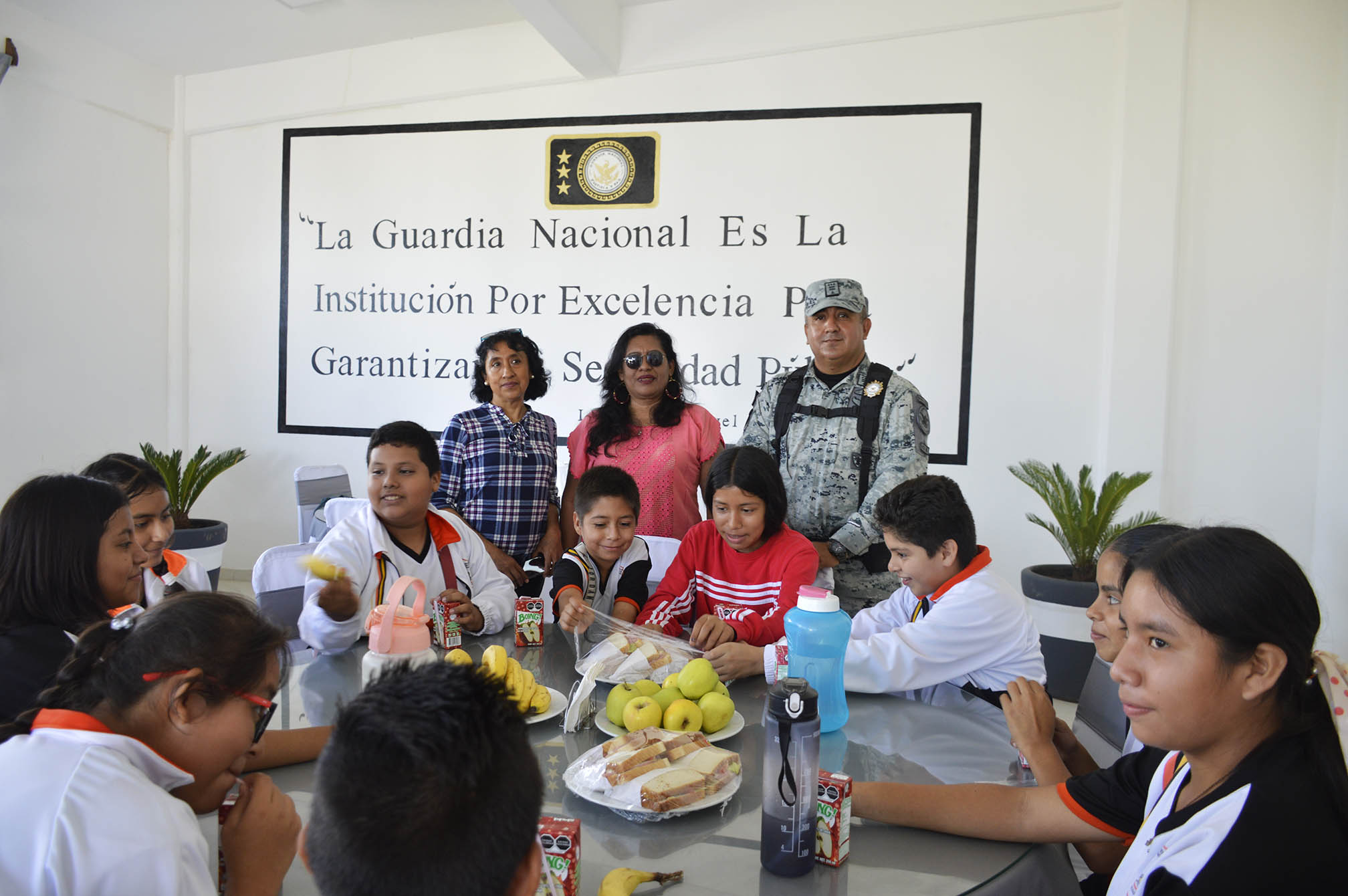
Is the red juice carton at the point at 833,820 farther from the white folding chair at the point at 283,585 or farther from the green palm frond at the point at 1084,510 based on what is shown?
the green palm frond at the point at 1084,510

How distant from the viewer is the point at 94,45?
17.7ft

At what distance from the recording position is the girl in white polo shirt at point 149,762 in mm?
880

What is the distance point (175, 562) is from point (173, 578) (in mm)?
63

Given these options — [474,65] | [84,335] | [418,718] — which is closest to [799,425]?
[418,718]

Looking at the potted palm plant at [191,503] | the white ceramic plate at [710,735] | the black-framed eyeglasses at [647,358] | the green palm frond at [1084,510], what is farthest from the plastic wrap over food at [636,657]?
the potted palm plant at [191,503]

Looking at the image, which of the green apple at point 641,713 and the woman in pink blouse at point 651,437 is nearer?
the green apple at point 641,713

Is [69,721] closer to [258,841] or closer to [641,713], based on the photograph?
[258,841]

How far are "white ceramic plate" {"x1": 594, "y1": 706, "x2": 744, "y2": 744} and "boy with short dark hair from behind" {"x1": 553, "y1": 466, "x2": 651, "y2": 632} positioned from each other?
0.85 metres

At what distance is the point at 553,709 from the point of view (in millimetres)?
1604

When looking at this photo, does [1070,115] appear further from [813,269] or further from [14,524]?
[14,524]

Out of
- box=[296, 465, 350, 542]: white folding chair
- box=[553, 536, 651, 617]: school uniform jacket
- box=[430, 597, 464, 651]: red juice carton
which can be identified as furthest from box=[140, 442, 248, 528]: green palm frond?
box=[430, 597, 464, 651]: red juice carton

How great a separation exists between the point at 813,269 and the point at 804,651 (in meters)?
3.56

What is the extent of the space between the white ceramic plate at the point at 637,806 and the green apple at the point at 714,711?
20cm

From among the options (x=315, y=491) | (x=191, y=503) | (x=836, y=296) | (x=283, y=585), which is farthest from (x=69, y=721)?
(x=191, y=503)
